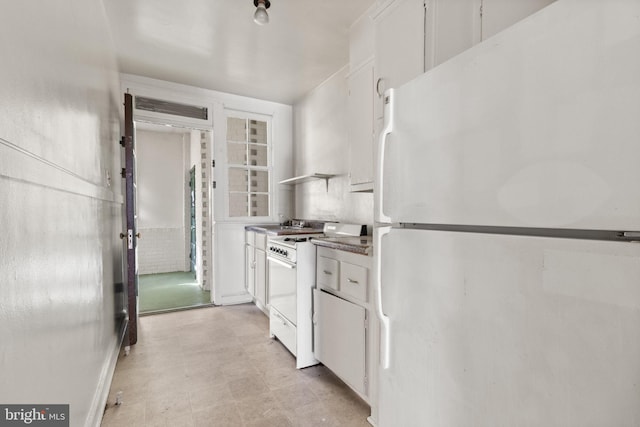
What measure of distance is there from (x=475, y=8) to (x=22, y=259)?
6.30ft

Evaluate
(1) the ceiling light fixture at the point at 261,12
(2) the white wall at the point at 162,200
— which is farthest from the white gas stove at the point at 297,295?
(2) the white wall at the point at 162,200

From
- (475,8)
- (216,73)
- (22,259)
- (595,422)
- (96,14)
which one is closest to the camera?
(595,422)

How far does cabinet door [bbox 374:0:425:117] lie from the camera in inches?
53.2

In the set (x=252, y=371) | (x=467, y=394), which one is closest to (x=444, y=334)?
(x=467, y=394)

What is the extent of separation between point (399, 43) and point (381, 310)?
1.29 meters

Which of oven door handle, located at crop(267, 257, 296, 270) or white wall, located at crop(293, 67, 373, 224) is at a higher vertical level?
white wall, located at crop(293, 67, 373, 224)

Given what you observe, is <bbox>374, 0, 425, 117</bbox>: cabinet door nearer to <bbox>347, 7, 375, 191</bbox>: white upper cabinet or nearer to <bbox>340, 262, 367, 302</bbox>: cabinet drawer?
<bbox>347, 7, 375, 191</bbox>: white upper cabinet

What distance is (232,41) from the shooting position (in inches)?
99.3

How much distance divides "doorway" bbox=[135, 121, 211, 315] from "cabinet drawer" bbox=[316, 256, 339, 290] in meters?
3.31

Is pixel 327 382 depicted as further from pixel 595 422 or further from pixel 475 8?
pixel 475 8

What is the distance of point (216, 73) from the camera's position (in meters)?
3.12

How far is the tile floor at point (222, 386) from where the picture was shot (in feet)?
5.47

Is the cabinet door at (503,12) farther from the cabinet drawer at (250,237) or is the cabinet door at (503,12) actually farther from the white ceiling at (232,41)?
the cabinet drawer at (250,237)

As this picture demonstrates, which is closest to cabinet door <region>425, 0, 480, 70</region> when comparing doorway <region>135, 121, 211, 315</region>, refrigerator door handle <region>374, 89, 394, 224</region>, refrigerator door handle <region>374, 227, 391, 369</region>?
refrigerator door handle <region>374, 89, 394, 224</region>
